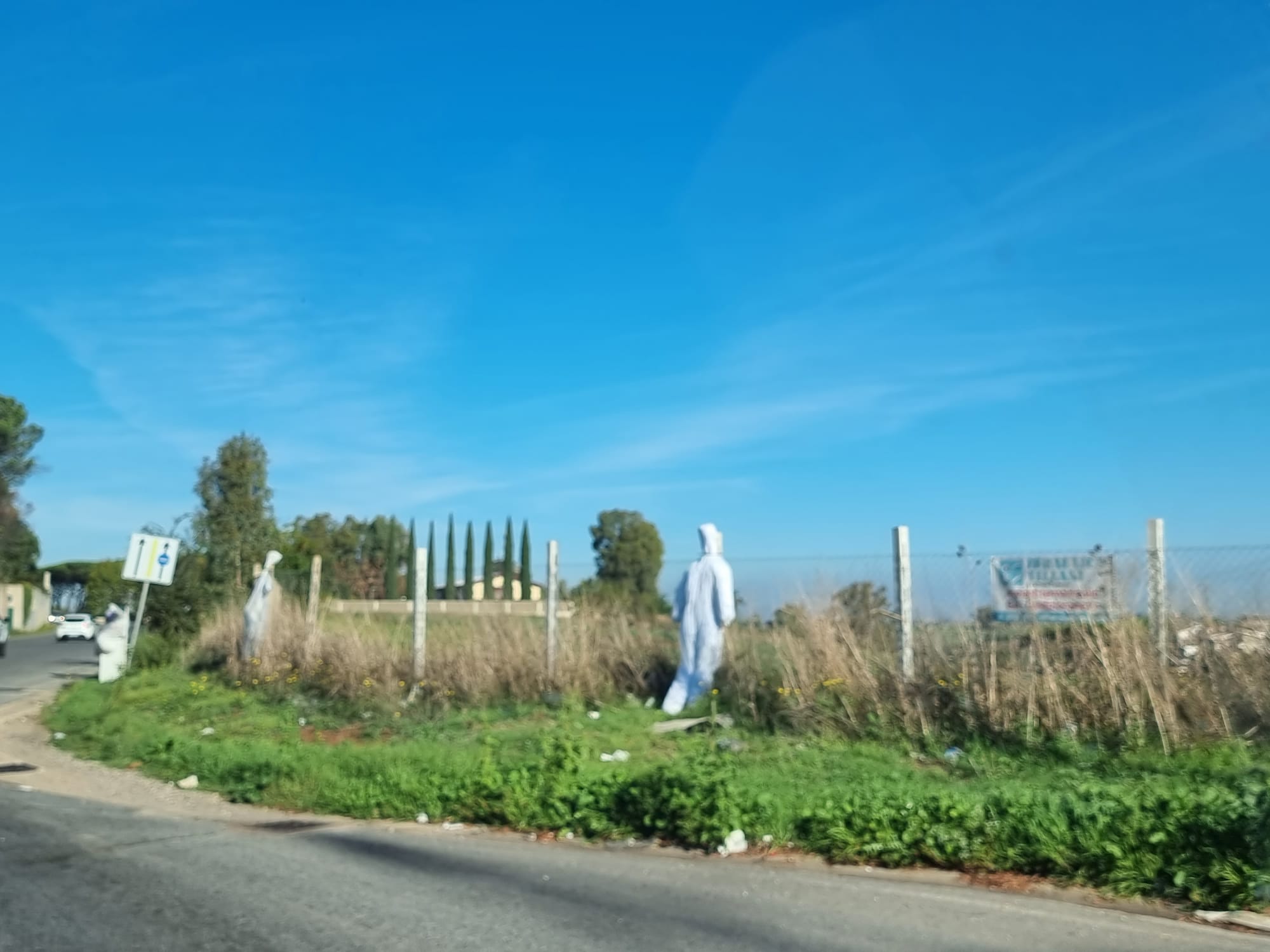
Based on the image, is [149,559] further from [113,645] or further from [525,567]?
[525,567]

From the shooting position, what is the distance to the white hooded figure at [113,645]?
21.5 m

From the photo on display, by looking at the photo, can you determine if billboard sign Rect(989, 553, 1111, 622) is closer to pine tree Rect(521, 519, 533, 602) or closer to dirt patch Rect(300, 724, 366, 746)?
dirt patch Rect(300, 724, 366, 746)

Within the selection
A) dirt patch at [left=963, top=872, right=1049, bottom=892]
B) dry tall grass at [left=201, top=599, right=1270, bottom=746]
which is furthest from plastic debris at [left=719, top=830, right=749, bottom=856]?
dry tall grass at [left=201, top=599, right=1270, bottom=746]

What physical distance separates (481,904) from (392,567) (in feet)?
144

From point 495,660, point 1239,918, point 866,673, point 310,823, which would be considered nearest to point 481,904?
point 310,823

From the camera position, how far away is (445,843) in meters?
8.58

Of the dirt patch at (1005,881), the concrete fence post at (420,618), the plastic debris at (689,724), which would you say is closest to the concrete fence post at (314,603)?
the concrete fence post at (420,618)

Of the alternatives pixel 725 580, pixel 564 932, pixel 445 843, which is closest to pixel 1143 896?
pixel 564 932

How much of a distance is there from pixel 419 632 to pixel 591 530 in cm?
3597

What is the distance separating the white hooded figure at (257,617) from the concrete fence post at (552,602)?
557 centimetres

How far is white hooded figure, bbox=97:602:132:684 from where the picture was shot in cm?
2147

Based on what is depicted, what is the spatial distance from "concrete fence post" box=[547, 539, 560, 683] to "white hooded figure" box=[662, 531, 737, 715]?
1.53 m

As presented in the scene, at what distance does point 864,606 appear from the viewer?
42.3 feet

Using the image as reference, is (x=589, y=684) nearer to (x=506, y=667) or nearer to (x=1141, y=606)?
(x=506, y=667)
